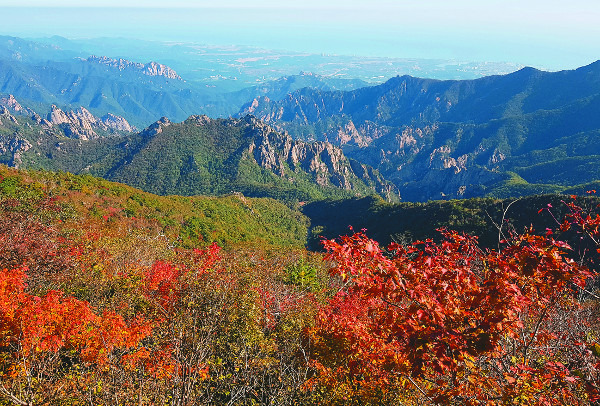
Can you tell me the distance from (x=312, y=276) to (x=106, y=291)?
69.2 ft

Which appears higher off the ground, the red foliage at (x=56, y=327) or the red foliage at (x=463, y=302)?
the red foliage at (x=463, y=302)

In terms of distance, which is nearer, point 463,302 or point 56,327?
point 463,302

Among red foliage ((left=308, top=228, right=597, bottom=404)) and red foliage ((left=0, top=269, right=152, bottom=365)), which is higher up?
red foliage ((left=308, top=228, right=597, bottom=404))

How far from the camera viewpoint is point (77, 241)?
3359 cm

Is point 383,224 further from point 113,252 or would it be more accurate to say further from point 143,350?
point 143,350

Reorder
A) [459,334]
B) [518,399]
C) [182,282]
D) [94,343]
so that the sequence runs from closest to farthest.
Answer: [459,334] < [518,399] < [94,343] < [182,282]

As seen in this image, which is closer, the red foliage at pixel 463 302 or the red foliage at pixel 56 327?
the red foliage at pixel 463 302

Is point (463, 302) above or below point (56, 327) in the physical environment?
above

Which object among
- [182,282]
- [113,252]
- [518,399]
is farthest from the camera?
[113,252]

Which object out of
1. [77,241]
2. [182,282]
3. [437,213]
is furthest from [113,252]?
[437,213]

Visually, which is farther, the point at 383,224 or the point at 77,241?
the point at 383,224

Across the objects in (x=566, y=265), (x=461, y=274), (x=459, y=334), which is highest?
(x=566, y=265)

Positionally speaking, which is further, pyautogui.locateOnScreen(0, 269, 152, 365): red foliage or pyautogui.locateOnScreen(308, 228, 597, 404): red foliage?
pyautogui.locateOnScreen(0, 269, 152, 365): red foliage

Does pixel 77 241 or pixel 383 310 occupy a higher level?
pixel 383 310
